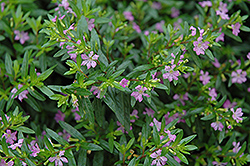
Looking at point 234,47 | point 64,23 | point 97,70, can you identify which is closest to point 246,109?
point 234,47

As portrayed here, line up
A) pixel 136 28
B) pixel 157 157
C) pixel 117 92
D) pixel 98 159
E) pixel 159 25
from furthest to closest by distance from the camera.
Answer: pixel 159 25 < pixel 136 28 < pixel 98 159 < pixel 117 92 < pixel 157 157

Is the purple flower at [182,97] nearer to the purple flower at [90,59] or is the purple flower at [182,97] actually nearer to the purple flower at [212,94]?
the purple flower at [212,94]

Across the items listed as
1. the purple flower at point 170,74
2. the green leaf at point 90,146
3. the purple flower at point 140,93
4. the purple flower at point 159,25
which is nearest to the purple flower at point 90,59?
the purple flower at point 140,93

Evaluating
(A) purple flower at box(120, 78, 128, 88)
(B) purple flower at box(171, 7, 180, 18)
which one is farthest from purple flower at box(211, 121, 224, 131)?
(B) purple flower at box(171, 7, 180, 18)

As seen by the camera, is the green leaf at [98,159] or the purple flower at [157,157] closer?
the purple flower at [157,157]

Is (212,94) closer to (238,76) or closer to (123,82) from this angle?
(238,76)

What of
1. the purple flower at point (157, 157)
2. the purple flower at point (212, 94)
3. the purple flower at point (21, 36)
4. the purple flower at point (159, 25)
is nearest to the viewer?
the purple flower at point (157, 157)

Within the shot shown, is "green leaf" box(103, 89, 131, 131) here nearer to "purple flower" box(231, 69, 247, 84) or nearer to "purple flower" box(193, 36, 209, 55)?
"purple flower" box(193, 36, 209, 55)

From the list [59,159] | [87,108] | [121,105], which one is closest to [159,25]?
[121,105]

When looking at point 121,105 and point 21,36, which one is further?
point 21,36
